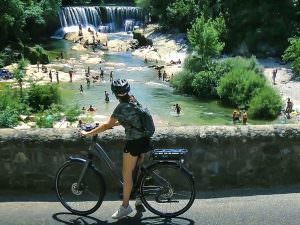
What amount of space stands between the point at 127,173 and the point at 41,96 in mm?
30684

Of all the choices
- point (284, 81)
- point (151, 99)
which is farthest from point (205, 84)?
point (284, 81)

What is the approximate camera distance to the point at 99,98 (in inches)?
1612

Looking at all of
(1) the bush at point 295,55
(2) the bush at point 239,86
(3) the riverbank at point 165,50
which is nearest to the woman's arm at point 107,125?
(2) the bush at point 239,86

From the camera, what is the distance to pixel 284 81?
4453cm

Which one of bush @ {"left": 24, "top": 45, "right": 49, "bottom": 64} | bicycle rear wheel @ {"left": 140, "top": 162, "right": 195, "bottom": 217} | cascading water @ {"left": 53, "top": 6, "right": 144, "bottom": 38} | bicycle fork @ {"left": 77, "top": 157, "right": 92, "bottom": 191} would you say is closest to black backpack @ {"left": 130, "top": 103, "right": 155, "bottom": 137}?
bicycle rear wheel @ {"left": 140, "top": 162, "right": 195, "bottom": 217}

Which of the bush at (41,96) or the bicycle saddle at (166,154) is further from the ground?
the bicycle saddle at (166,154)

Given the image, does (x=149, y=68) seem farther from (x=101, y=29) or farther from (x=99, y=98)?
(x=101, y=29)

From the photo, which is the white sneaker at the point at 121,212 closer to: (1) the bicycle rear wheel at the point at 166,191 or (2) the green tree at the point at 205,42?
(1) the bicycle rear wheel at the point at 166,191

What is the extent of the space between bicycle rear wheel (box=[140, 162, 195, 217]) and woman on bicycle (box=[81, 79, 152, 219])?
0.23m

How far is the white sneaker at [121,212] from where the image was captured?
644 centimetres

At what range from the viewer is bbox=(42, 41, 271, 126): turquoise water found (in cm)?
3597

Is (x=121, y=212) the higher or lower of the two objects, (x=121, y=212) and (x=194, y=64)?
the higher

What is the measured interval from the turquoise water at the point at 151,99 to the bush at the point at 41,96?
8.46 ft

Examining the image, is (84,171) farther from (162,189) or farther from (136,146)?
(162,189)
